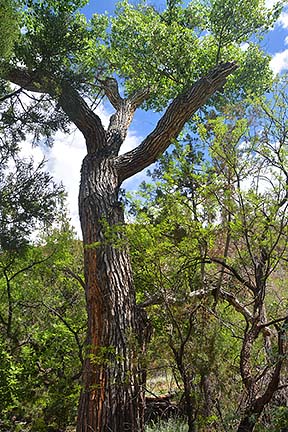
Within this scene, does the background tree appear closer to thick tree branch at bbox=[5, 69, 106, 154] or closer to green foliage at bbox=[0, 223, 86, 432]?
green foliage at bbox=[0, 223, 86, 432]

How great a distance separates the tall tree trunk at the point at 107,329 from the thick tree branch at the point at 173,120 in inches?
29.4

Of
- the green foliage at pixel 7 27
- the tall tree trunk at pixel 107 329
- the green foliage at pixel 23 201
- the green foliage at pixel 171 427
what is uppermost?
the green foliage at pixel 7 27

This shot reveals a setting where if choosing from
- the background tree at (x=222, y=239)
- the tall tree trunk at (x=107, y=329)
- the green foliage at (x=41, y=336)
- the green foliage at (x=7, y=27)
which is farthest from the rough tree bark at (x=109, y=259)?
the green foliage at (x=7, y=27)

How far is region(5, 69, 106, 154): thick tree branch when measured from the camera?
14.5ft

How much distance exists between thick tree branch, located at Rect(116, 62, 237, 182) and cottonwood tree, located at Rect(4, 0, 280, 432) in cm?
1

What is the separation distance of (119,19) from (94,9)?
1.97ft

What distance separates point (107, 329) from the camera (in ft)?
12.7

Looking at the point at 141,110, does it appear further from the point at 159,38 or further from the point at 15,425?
the point at 15,425

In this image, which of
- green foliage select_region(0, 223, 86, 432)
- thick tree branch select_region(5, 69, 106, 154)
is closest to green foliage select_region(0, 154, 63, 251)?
green foliage select_region(0, 223, 86, 432)

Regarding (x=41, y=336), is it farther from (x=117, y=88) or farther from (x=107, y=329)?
(x=117, y=88)

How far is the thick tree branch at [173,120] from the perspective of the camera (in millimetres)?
5336

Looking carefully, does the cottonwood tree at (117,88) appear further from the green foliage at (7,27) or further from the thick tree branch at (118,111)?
the green foliage at (7,27)

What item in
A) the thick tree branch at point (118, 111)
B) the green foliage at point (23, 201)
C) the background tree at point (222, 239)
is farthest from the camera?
the thick tree branch at point (118, 111)

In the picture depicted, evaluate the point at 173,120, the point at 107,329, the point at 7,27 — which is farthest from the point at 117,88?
the point at 107,329
